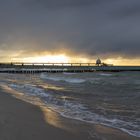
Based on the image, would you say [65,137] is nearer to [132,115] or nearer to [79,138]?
[79,138]

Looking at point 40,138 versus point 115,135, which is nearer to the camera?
point 40,138

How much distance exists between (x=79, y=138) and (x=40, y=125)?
1.29m

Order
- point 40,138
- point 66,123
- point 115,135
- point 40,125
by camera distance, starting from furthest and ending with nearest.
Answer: point 66,123, point 40,125, point 115,135, point 40,138

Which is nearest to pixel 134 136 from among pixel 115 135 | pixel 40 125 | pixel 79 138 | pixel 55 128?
pixel 115 135

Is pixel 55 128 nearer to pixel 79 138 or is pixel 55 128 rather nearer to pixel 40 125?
pixel 40 125

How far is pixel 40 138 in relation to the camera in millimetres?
5160

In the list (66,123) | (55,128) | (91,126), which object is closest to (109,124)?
(91,126)

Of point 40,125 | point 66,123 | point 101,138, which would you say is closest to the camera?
point 101,138

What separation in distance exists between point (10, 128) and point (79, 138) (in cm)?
148

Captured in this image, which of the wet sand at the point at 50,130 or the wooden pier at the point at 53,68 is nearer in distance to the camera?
the wet sand at the point at 50,130

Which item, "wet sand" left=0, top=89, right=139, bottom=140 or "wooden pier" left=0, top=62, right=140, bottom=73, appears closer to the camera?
"wet sand" left=0, top=89, right=139, bottom=140

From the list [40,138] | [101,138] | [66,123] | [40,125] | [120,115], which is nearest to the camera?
[40,138]

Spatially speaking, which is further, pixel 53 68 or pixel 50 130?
pixel 53 68

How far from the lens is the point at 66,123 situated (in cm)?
692
